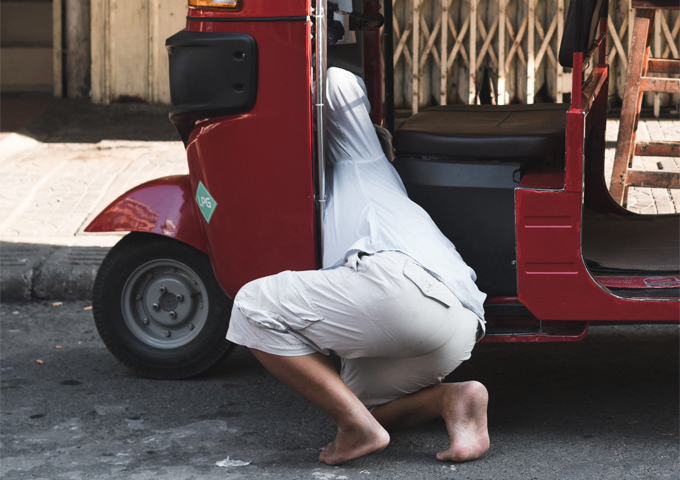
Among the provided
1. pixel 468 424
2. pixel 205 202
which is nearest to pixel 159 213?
pixel 205 202

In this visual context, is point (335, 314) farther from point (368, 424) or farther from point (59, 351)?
point (59, 351)

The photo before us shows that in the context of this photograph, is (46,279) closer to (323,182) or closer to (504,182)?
(323,182)

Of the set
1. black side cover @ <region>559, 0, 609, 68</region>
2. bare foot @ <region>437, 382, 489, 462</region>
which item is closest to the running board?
bare foot @ <region>437, 382, 489, 462</region>

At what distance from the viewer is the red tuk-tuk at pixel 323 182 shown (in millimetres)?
2732

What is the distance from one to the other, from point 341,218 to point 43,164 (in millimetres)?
4608

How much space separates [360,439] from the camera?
2.58 m

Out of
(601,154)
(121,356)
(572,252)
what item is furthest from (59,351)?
(601,154)

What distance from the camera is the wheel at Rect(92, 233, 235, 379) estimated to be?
3398mm

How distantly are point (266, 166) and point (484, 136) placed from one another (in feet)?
2.38

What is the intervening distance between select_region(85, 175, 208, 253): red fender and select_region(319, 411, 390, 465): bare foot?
1028mm

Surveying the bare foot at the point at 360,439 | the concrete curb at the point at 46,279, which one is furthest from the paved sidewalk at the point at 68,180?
the bare foot at the point at 360,439

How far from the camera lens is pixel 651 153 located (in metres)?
4.68

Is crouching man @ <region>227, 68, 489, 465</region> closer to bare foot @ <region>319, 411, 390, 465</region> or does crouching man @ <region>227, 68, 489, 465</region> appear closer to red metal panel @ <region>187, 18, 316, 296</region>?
bare foot @ <region>319, 411, 390, 465</region>

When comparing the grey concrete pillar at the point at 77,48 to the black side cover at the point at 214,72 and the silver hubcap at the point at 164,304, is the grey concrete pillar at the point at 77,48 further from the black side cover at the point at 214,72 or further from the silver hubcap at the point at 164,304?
the black side cover at the point at 214,72
